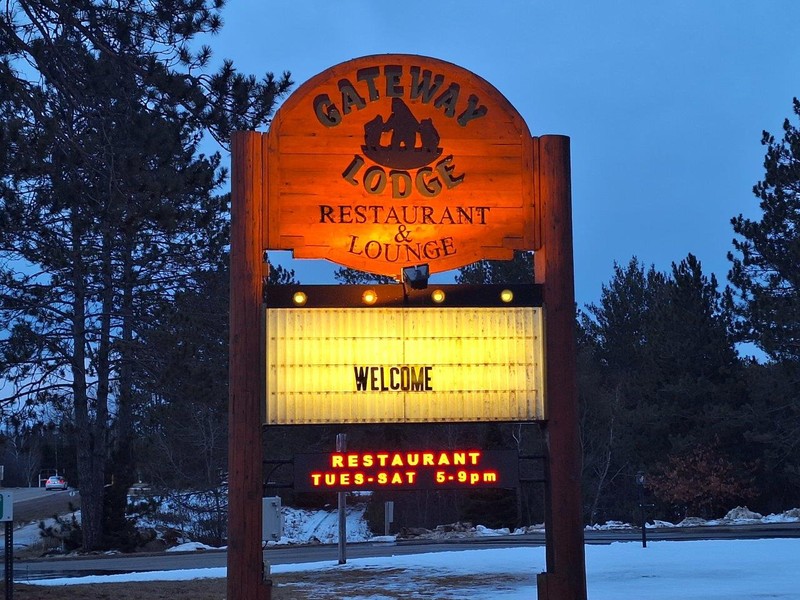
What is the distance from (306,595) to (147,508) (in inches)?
683

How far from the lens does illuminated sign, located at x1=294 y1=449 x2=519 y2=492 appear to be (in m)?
9.22

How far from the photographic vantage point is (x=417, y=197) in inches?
392

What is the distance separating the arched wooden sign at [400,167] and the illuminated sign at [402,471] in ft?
6.01

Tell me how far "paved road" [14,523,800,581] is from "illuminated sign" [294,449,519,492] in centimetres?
1208

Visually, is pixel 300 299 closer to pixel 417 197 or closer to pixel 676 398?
pixel 417 197

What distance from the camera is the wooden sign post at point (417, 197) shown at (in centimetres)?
959

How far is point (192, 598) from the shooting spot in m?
14.2

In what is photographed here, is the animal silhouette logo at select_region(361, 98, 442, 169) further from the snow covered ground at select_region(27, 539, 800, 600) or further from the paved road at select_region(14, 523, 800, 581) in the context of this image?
the paved road at select_region(14, 523, 800, 581)

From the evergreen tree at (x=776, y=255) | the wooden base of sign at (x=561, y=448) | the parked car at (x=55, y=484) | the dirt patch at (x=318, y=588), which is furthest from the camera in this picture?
Answer: the parked car at (x=55, y=484)

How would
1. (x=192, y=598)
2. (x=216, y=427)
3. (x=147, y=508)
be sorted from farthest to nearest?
(x=216, y=427) < (x=147, y=508) < (x=192, y=598)

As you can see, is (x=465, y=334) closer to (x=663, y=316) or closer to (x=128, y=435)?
(x=128, y=435)

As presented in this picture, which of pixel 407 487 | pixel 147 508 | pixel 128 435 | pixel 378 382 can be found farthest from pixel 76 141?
pixel 147 508

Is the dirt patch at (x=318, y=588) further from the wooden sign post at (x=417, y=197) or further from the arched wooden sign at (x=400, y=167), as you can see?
the arched wooden sign at (x=400, y=167)

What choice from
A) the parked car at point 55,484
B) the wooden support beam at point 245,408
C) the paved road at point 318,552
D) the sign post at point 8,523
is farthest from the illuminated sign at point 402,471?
the parked car at point 55,484
